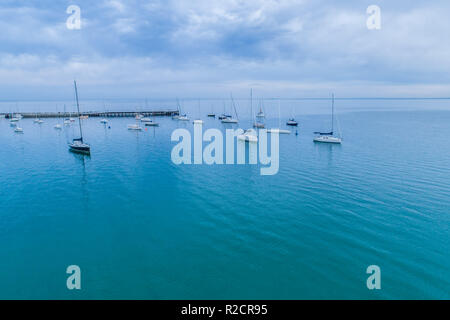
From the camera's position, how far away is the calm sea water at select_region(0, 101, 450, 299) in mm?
17641

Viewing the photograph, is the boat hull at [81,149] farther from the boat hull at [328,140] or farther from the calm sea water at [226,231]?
the boat hull at [328,140]

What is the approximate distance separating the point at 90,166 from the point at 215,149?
28.0m

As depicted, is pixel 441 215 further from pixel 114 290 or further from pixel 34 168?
pixel 34 168

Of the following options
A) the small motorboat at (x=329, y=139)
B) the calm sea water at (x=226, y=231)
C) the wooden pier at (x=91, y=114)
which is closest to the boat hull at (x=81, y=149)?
the calm sea water at (x=226, y=231)

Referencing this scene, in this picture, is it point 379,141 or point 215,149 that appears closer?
point 215,149

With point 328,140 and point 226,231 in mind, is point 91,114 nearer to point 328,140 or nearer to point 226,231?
point 328,140

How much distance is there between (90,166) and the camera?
49.3m

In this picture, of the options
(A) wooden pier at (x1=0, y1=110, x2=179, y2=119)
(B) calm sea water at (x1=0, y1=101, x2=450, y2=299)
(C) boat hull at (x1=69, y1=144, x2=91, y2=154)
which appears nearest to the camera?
(B) calm sea water at (x1=0, y1=101, x2=450, y2=299)

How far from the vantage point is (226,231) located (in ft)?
80.6

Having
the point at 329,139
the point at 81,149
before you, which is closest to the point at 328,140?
the point at 329,139

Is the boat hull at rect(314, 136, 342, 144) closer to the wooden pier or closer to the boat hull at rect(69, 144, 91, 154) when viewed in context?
the boat hull at rect(69, 144, 91, 154)

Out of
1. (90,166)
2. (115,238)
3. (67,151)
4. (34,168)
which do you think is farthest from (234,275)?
(67,151)

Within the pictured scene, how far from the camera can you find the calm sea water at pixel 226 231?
17.6m

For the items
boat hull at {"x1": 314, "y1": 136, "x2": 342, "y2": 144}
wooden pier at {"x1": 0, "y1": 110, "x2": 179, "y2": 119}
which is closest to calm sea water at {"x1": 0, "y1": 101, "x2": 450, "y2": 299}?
boat hull at {"x1": 314, "y1": 136, "x2": 342, "y2": 144}
